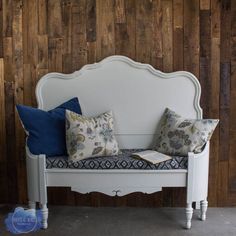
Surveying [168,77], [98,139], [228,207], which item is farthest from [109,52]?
[228,207]

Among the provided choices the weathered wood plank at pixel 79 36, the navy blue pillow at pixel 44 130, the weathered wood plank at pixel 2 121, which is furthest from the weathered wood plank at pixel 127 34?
the weathered wood plank at pixel 2 121

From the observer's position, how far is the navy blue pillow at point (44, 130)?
9.69ft

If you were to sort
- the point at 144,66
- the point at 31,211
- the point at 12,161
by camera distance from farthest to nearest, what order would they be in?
the point at 12,161
the point at 144,66
the point at 31,211

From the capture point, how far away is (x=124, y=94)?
330 cm

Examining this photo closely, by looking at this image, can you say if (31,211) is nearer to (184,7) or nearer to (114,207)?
(114,207)

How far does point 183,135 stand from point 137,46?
0.90m

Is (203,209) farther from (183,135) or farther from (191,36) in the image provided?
(191,36)

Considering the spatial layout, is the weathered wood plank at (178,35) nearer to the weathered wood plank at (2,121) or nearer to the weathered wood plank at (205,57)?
the weathered wood plank at (205,57)

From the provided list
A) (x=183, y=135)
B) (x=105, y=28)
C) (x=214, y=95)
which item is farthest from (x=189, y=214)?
(x=105, y=28)

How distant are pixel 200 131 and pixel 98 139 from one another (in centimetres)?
77

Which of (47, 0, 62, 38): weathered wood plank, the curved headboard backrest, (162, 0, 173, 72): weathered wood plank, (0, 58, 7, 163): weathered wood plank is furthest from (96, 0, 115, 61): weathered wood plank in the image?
(0, 58, 7, 163): weathered wood plank

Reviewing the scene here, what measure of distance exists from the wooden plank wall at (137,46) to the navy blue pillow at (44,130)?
46cm

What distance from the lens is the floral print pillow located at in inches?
115

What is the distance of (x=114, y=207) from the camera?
343 cm
